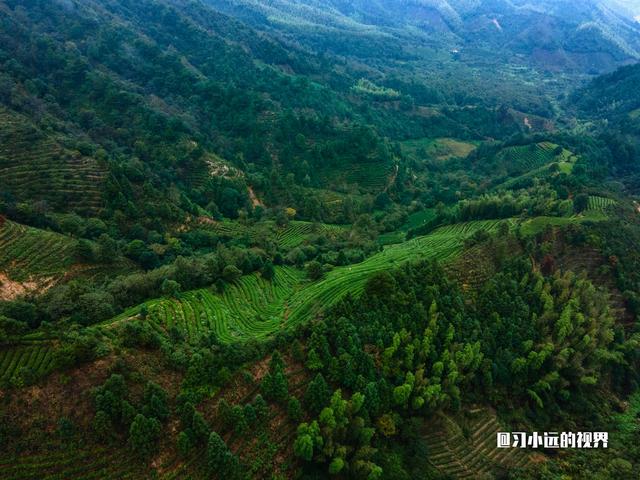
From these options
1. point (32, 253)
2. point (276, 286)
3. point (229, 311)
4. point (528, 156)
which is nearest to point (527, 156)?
point (528, 156)

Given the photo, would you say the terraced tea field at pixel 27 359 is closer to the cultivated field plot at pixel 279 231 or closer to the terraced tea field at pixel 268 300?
the terraced tea field at pixel 268 300

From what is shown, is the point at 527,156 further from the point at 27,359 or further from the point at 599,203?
the point at 27,359

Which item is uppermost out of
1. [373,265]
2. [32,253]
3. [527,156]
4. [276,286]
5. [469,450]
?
[527,156]

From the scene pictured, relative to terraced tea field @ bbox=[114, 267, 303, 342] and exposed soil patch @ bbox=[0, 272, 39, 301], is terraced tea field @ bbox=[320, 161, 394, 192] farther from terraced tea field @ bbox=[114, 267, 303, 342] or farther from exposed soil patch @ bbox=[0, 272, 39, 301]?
exposed soil patch @ bbox=[0, 272, 39, 301]

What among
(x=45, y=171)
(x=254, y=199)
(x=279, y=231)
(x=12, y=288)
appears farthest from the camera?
(x=254, y=199)

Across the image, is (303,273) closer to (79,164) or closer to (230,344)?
(230,344)

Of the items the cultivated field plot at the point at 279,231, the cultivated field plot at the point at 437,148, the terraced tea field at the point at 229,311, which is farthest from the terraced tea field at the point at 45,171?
the cultivated field plot at the point at 437,148

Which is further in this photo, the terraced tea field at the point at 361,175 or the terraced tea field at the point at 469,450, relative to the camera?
the terraced tea field at the point at 361,175
